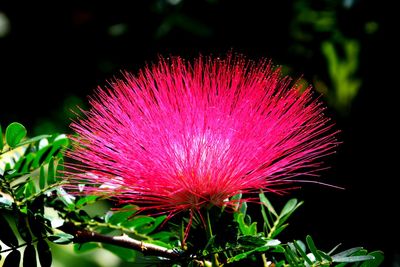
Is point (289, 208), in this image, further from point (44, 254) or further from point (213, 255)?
point (44, 254)

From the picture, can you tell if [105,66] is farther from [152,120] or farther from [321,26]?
[152,120]

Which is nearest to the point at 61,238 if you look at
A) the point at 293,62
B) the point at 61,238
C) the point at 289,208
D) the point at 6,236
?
the point at 61,238

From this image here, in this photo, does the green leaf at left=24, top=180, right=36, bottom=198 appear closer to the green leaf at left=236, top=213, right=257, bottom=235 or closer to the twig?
the twig

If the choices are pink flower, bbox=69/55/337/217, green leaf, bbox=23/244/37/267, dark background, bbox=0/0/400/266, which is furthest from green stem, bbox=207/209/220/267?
dark background, bbox=0/0/400/266

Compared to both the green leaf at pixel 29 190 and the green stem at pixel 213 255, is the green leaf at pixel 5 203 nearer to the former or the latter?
the green leaf at pixel 29 190

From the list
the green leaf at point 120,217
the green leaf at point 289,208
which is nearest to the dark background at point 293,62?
the green leaf at point 289,208
